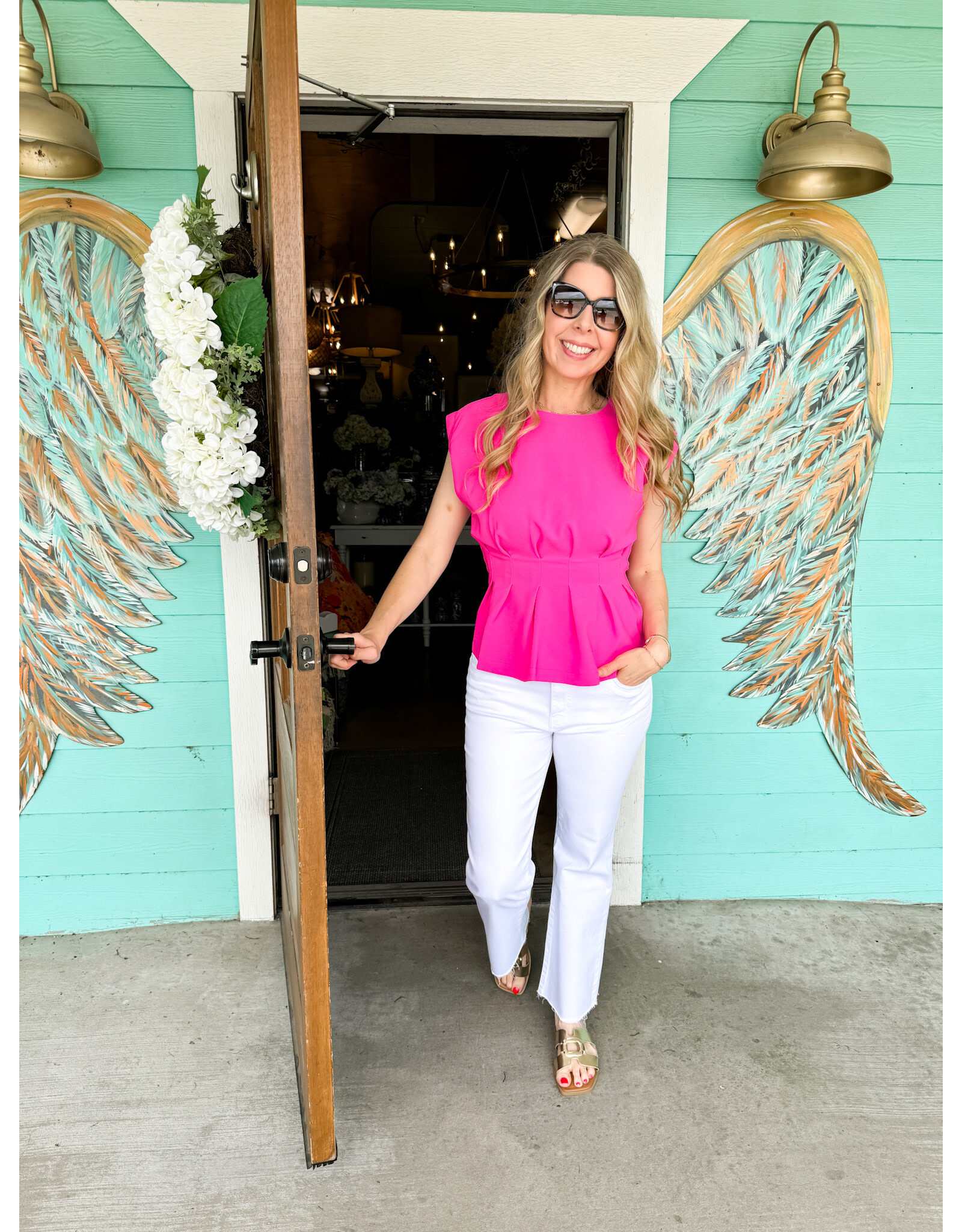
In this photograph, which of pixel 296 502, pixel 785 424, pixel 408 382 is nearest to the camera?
pixel 296 502

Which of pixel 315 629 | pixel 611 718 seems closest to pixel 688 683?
pixel 611 718

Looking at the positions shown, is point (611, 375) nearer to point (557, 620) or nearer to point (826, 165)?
point (557, 620)

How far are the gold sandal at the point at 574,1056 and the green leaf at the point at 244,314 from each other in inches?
67.1

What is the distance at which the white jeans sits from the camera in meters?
1.93

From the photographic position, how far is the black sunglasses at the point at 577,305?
1813 mm

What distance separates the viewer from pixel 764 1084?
2006 mm

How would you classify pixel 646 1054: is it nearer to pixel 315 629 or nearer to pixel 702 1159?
pixel 702 1159

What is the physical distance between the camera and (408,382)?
7988mm

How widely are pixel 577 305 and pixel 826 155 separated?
0.80 meters

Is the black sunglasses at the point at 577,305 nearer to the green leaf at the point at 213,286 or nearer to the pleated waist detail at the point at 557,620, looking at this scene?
the pleated waist detail at the point at 557,620

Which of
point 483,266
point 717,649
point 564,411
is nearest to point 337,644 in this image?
point 564,411

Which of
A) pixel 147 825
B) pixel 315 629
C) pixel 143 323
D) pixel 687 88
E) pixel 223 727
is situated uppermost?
pixel 687 88

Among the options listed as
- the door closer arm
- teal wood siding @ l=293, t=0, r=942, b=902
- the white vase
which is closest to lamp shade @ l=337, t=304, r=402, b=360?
the white vase

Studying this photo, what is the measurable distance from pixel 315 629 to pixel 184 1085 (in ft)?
4.07
